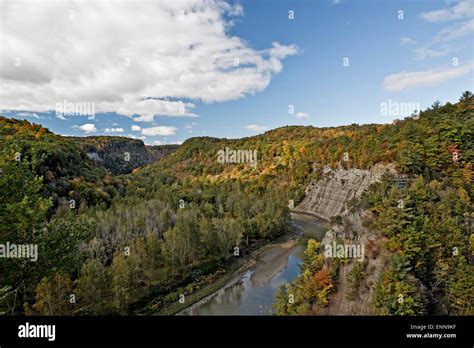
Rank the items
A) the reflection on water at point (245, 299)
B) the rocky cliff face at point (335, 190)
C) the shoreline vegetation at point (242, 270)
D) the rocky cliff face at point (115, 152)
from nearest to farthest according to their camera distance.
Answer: the reflection on water at point (245, 299)
the shoreline vegetation at point (242, 270)
the rocky cliff face at point (335, 190)
the rocky cliff face at point (115, 152)

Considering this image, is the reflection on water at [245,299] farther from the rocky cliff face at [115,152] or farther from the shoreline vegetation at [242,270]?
the rocky cliff face at [115,152]

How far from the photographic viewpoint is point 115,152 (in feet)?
268

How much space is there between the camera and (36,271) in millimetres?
5441

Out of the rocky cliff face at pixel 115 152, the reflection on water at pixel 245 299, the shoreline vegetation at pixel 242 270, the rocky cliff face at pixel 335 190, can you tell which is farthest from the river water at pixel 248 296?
the rocky cliff face at pixel 115 152

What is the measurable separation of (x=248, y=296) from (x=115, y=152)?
75534mm

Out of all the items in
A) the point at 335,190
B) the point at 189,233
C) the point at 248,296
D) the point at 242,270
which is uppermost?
the point at 335,190

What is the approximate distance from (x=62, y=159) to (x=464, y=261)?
3400 cm

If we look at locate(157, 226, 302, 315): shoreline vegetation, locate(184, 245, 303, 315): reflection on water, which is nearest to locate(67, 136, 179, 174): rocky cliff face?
locate(157, 226, 302, 315): shoreline vegetation

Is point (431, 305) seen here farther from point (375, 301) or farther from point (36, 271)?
point (36, 271)

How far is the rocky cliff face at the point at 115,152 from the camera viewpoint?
6525 cm

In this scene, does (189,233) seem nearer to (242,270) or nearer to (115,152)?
(242,270)

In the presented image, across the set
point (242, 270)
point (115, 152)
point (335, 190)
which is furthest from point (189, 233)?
point (115, 152)

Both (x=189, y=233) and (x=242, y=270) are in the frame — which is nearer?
(x=189, y=233)
